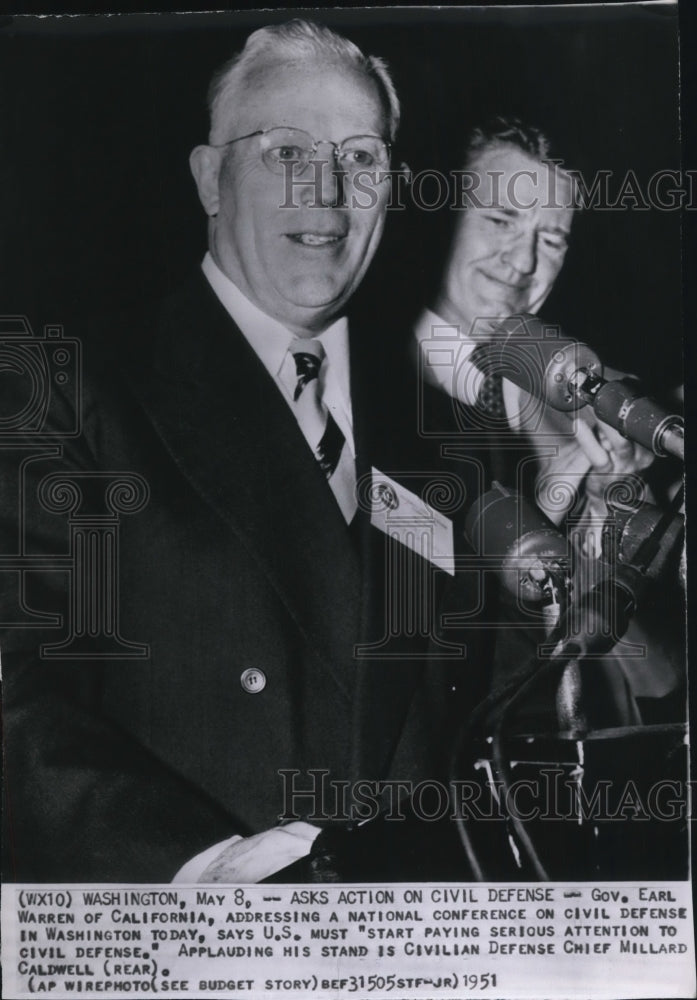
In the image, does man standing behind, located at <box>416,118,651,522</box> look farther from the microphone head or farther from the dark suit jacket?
the dark suit jacket

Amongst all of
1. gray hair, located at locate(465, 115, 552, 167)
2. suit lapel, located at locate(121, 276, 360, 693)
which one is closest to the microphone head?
gray hair, located at locate(465, 115, 552, 167)

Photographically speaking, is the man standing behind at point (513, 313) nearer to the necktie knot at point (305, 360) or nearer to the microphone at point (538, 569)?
the microphone at point (538, 569)

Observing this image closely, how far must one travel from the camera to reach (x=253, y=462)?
2080 mm

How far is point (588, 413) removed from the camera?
213 centimetres

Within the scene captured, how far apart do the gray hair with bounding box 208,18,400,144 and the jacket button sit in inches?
40.7

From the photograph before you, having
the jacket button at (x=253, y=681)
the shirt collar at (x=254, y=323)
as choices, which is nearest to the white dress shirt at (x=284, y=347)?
the shirt collar at (x=254, y=323)

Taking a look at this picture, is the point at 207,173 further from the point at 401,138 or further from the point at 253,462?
the point at 253,462

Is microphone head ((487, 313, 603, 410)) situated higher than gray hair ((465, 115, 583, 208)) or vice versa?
gray hair ((465, 115, 583, 208))

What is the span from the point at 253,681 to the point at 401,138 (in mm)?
1091

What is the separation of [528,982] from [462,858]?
0.88 ft

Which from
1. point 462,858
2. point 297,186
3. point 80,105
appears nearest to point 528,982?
point 462,858

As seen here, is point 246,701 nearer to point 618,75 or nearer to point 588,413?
point 588,413

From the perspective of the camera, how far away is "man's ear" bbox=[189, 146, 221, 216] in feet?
6.91

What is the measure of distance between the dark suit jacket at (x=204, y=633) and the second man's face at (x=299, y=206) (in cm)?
12
